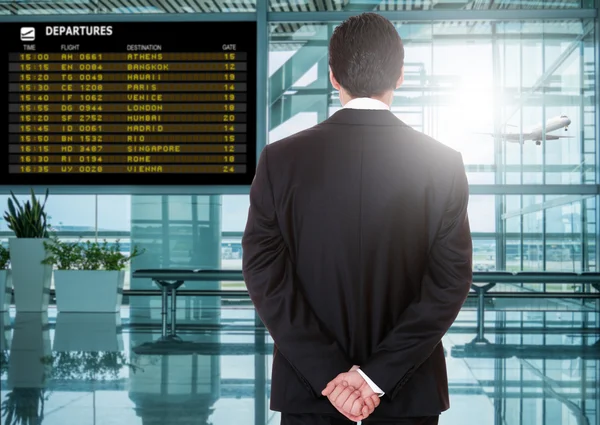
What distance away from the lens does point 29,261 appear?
8.28 meters

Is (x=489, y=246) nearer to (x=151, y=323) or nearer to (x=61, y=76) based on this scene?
(x=151, y=323)

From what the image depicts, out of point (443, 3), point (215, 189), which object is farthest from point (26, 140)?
point (443, 3)

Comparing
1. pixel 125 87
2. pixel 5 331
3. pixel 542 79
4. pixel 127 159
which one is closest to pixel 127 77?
pixel 125 87

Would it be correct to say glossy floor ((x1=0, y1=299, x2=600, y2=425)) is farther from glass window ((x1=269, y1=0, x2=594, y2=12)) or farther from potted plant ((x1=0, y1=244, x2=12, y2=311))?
glass window ((x1=269, y1=0, x2=594, y2=12))

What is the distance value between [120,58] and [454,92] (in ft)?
14.6

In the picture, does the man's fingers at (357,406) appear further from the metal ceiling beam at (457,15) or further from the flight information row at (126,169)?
the metal ceiling beam at (457,15)

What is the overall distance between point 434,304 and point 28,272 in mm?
7846

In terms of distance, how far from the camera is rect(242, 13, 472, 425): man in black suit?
126 centimetres

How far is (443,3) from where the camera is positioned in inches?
335

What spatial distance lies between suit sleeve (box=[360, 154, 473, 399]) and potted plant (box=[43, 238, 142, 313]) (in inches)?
287

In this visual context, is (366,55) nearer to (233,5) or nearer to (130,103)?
(130,103)

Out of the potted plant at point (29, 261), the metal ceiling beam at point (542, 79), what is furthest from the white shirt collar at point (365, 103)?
the metal ceiling beam at point (542, 79)

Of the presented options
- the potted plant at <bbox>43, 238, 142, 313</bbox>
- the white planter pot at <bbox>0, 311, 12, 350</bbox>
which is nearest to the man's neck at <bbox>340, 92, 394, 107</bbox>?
the white planter pot at <bbox>0, 311, 12, 350</bbox>

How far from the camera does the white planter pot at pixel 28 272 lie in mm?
8273
